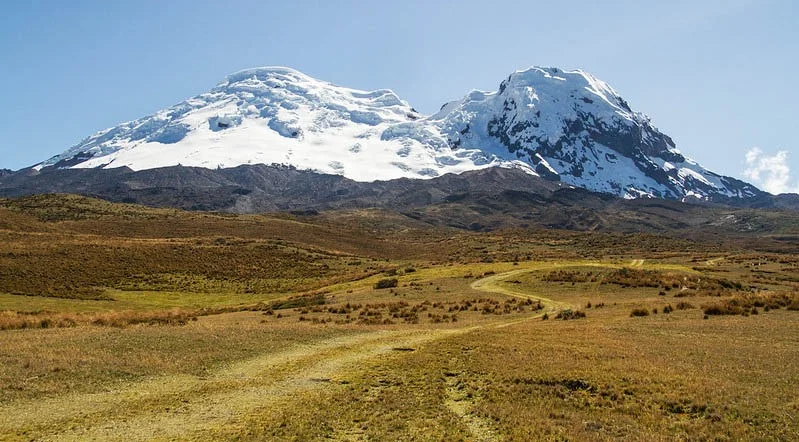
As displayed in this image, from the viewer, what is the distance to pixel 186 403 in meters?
17.8

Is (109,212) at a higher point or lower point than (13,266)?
higher

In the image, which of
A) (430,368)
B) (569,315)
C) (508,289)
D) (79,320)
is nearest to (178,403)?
(430,368)

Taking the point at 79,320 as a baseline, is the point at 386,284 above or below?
below

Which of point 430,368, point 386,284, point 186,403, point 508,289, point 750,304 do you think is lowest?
point 508,289

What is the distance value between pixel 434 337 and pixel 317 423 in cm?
1479

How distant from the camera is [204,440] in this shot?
14.5 meters

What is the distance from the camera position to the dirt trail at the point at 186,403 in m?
15.1

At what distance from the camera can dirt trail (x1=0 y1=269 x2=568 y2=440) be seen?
15133 mm

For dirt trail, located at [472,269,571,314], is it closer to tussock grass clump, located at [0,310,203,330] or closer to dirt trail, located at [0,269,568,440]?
dirt trail, located at [0,269,568,440]

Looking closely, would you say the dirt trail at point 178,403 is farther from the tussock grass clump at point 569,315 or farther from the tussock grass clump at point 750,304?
the tussock grass clump at point 750,304

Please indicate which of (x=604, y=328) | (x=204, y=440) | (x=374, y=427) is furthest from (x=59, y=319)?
(x=604, y=328)

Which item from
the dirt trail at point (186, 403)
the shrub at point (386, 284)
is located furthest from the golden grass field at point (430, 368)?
the shrub at point (386, 284)

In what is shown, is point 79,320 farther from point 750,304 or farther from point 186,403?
point 750,304

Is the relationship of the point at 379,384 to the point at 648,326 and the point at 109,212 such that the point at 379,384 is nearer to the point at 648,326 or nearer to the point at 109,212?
the point at 648,326
